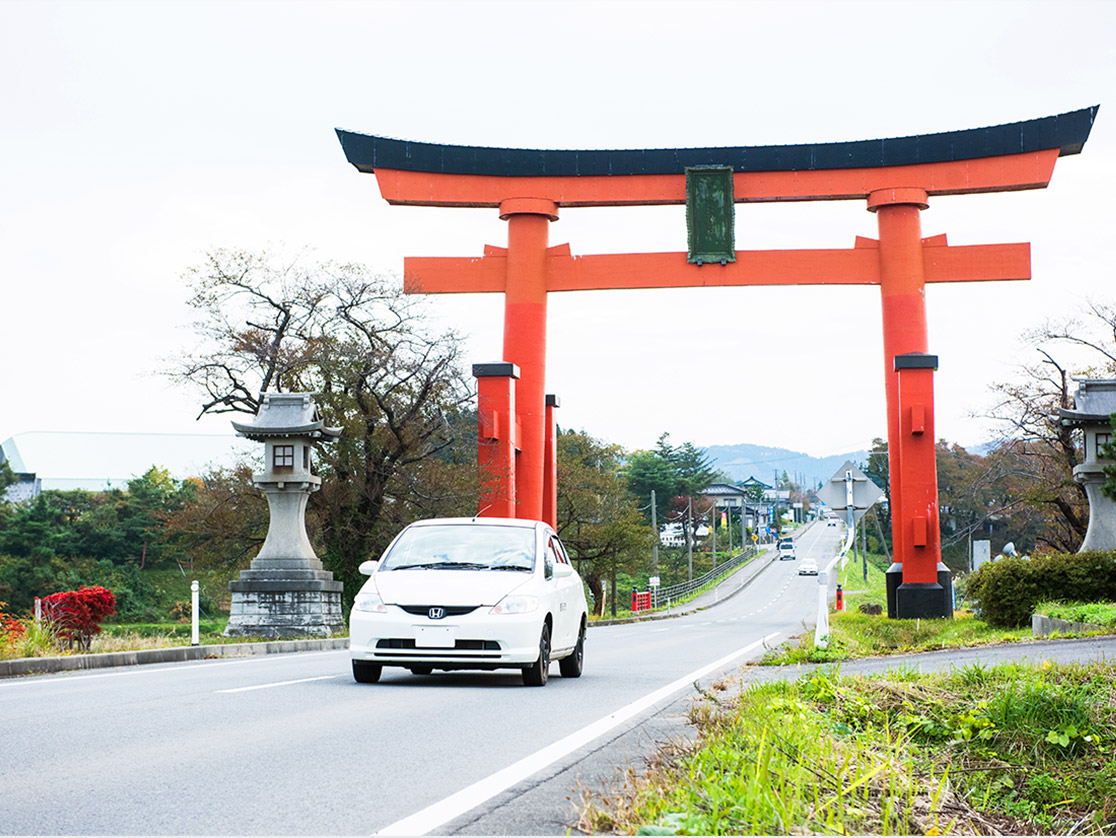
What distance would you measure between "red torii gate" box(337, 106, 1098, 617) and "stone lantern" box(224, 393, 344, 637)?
5.02m

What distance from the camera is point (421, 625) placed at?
10781 mm

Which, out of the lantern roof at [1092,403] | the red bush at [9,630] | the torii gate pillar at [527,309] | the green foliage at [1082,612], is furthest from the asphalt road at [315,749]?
the lantern roof at [1092,403]

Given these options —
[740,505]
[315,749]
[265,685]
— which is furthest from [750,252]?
[740,505]

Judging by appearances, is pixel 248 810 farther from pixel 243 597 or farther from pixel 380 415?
pixel 380 415

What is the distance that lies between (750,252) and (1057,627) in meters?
13.8

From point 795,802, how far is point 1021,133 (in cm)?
2723

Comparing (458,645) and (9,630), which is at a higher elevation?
(458,645)

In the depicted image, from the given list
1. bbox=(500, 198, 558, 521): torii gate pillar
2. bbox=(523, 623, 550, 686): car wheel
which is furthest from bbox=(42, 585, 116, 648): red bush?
bbox=(500, 198, 558, 521): torii gate pillar

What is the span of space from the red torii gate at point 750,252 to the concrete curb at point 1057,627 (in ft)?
32.1

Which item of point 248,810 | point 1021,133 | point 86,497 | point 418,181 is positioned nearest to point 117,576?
point 86,497

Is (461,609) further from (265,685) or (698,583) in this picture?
(698,583)

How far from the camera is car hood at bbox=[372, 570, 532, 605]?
10891 millimetres

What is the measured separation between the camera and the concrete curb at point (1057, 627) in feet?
52.7

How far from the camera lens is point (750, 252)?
2922 cm
